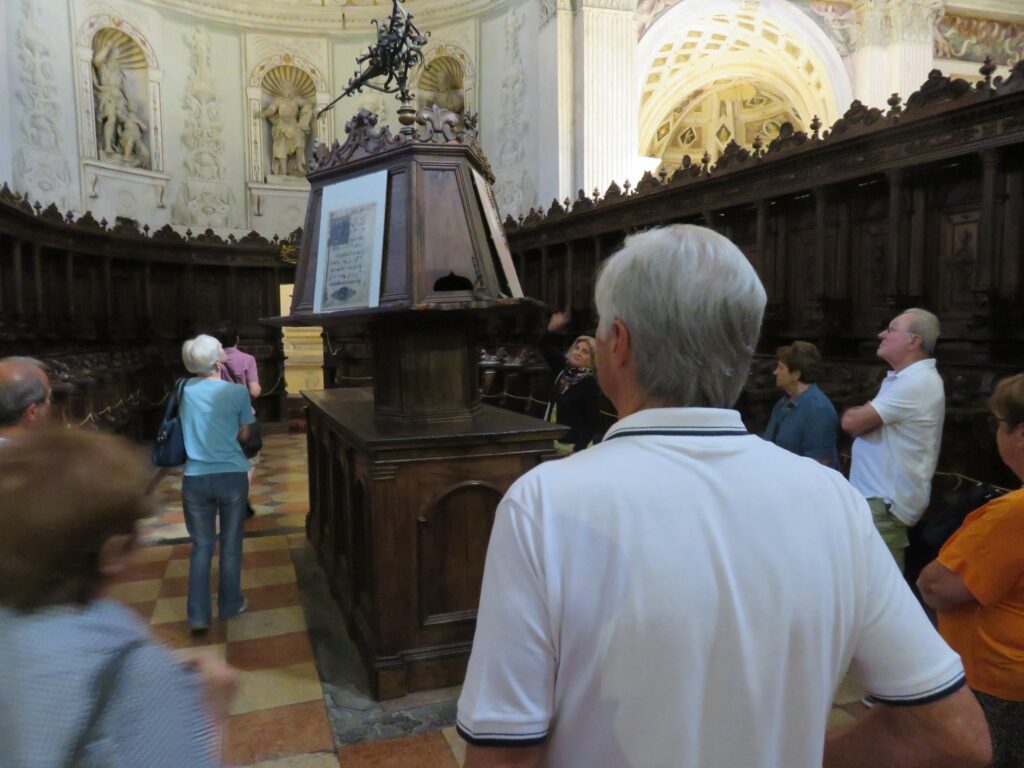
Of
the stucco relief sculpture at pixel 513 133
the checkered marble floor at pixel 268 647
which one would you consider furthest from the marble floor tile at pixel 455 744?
the stucco relief sculpture at pixel 513 133

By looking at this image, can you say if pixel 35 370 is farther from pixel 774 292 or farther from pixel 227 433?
pixel 774 292

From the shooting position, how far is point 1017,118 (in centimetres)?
464

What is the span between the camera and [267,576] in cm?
453

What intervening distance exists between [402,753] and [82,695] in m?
2.00

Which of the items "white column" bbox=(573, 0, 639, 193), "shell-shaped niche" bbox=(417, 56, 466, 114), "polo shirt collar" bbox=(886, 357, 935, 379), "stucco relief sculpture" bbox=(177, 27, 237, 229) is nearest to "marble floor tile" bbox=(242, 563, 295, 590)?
"polo shirt collar" bbox=(886, 357, 935, 379)

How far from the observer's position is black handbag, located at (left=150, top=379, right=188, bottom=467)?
353 centimetres

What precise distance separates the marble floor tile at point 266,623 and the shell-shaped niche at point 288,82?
1335 centimetres

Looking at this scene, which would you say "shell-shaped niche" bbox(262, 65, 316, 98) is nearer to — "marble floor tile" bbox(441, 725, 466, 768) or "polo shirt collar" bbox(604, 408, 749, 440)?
"marble floor tile" bbox(441, 725, 466, 768)

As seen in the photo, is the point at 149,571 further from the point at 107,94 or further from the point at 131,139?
the point at 107,94

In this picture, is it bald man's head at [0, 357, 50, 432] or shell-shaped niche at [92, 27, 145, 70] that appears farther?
shell-shaped niche at [92, 27, 145, 70]

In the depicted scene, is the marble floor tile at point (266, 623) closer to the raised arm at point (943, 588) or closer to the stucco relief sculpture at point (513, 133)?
the raised arm at point (943, 588)

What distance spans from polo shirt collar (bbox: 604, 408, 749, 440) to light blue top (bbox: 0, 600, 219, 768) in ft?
2.24

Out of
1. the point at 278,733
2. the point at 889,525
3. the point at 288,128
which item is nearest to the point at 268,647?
the point at 278,733

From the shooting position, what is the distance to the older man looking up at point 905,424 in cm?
294
